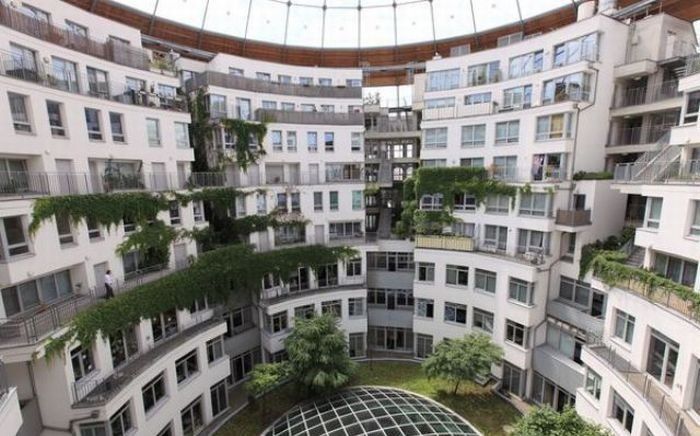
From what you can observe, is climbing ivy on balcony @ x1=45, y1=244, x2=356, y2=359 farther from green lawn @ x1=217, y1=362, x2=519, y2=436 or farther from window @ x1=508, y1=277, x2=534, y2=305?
window @ x1=508, y1=277, x2=534, y2=305

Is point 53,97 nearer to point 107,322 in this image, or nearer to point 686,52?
point 107,322

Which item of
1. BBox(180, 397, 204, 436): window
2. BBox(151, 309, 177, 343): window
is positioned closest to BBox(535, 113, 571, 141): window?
BBox(151, 309, 177, 343): window

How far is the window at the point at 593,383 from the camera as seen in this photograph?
18156 millimetres

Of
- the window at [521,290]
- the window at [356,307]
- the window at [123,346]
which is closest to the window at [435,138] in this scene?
the window at [521,290]

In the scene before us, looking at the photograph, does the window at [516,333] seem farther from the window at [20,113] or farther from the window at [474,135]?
the window at [20,113]

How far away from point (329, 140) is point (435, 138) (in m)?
10.1

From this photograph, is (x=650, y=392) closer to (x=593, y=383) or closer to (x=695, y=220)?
(x=593, y=383)

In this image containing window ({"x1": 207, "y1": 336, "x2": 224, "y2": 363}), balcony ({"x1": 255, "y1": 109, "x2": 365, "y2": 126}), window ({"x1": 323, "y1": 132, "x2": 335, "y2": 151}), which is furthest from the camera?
window ({"x1": 323, "y1": 132, "x2": 335, "y2": 151})

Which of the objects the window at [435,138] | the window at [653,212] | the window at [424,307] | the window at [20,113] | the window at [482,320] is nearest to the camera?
the window at [20,113]

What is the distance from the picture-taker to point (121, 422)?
17031mm

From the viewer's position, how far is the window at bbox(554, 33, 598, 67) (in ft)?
77.8

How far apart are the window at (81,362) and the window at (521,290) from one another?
26977 mm

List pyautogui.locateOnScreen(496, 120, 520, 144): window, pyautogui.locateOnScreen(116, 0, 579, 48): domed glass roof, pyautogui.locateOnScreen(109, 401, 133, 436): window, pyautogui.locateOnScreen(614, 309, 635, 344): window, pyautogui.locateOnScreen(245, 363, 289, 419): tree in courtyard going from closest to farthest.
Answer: pyautogui.locateOnScreen(109, 401, 133, 436): window, pyautogui.locateOnScreen(614, 309, 635, 344): window, pyautogui.locateOnScreen(245, 363, 289, 419): tree in courtyard, pyautogui.locateOnScreen(496, 120, 520, 144): window, pyautogui.locateOnScreen(116, 0, 579, 48): domed glass roof

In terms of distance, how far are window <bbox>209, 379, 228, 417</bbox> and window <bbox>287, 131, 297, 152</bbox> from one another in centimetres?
1975
